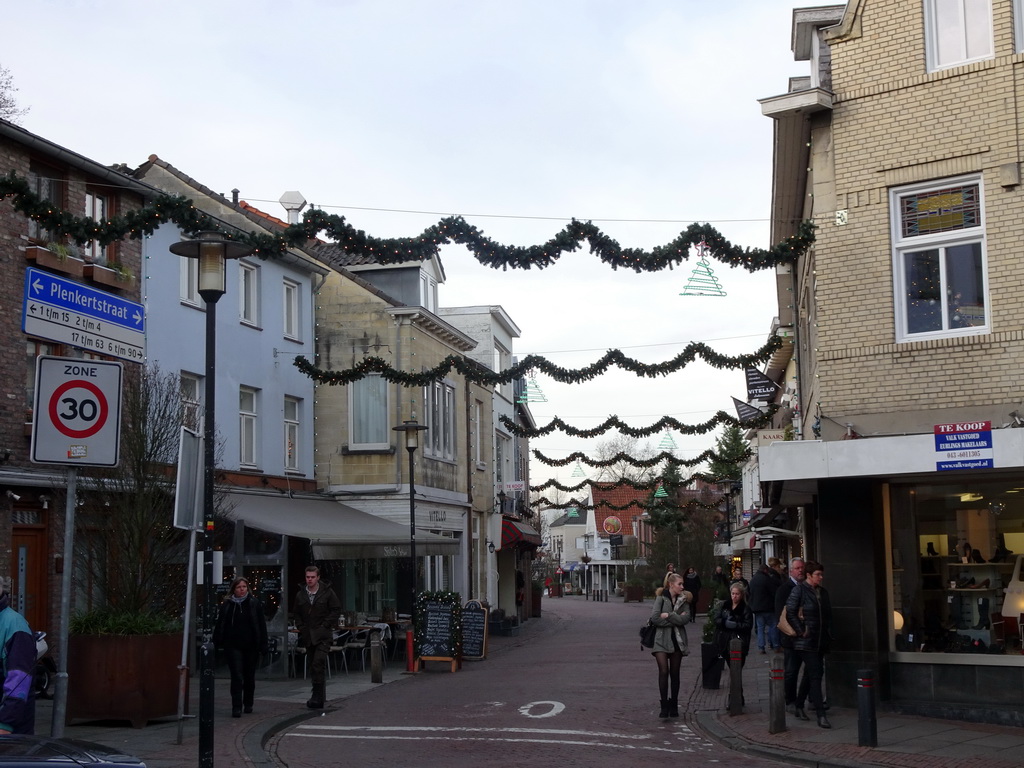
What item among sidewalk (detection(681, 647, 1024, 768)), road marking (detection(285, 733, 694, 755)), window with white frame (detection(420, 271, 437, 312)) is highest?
window with white frame (detection(420, 271, 437, 312))

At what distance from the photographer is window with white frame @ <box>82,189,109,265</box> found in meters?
20.1

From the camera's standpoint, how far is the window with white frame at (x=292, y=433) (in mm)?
26938

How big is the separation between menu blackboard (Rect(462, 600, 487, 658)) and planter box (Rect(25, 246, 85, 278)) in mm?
9424

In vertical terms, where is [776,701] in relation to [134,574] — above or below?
below

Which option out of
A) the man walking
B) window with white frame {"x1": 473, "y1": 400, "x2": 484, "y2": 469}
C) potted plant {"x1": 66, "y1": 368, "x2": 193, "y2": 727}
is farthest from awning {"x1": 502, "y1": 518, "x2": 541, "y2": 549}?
the man walking

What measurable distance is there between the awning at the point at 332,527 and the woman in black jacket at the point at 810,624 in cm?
934

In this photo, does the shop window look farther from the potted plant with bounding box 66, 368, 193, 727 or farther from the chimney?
the chimney

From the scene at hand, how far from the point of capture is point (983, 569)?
547 inches

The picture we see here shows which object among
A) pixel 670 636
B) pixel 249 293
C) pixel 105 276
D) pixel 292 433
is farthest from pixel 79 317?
pixel 292 433

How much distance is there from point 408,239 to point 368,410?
15.3 meters

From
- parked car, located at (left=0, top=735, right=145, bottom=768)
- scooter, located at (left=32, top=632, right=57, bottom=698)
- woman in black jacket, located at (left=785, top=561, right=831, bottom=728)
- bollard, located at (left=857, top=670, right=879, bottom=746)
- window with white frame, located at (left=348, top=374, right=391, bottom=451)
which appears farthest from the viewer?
window with white frame, located at (left=348, top=374, right=391, bottom=451)

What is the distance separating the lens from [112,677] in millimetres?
12508

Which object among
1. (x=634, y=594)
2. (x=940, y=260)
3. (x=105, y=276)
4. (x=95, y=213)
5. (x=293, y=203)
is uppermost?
(x=293, y=203)

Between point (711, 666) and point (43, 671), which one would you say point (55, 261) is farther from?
point (711, 666)
